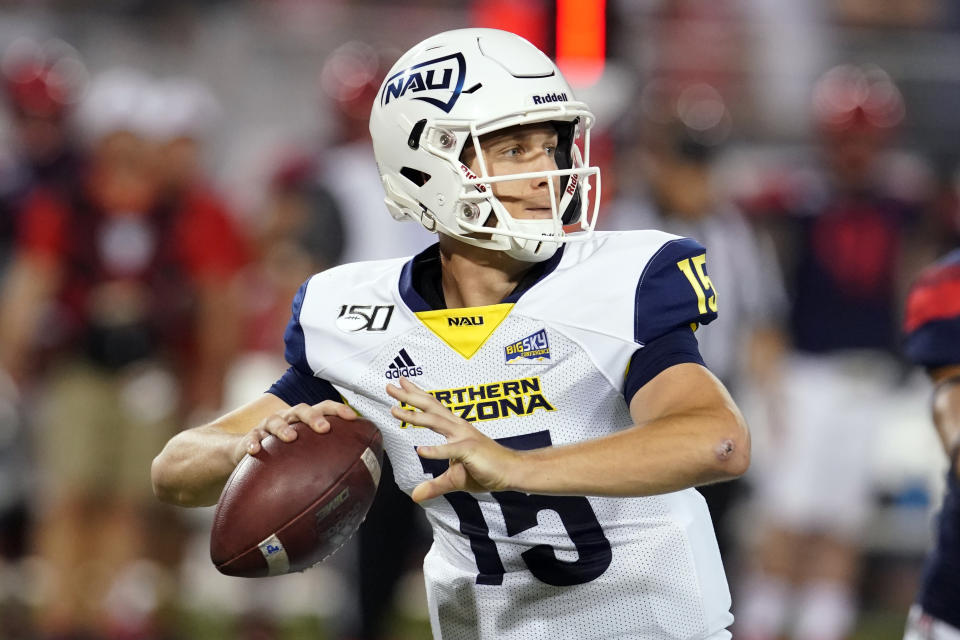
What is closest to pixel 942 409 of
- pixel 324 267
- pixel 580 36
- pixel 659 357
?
pixel 659 357

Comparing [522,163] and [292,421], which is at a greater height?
[522,163]

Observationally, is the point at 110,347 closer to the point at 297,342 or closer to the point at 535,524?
the point at 297,342

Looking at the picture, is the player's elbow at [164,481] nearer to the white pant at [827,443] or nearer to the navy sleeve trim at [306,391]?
the navy sleeve trim at [306,391]

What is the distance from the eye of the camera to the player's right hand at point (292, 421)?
243cm

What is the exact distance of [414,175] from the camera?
274 centimetres

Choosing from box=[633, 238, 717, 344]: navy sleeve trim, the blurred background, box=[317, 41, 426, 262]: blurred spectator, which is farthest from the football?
box=[317, 41, 426, 262]: blurred spectator

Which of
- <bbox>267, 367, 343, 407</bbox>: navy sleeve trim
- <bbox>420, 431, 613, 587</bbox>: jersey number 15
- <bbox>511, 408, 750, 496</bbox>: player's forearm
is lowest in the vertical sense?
<bbox>420, 431, 613, 587</bbox>: jersey number 15

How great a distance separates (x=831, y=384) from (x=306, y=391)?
3.70 metres

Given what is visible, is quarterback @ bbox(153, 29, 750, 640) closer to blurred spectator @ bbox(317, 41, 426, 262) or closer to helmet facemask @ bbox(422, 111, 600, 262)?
helmet facemask @ bbox(422, 111, 600, 262)

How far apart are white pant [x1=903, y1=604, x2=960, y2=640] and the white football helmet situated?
1198 mm

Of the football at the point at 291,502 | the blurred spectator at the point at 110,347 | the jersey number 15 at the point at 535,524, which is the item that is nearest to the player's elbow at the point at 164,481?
the football at the point at 291,502

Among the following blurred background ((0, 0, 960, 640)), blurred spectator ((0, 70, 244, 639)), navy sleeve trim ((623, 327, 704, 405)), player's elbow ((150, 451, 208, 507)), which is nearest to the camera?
navy sleeve trim ((623, 327, 704, 405))

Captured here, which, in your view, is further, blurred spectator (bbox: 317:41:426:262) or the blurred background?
the blurred background

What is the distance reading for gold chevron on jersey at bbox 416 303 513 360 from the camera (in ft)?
8.12
